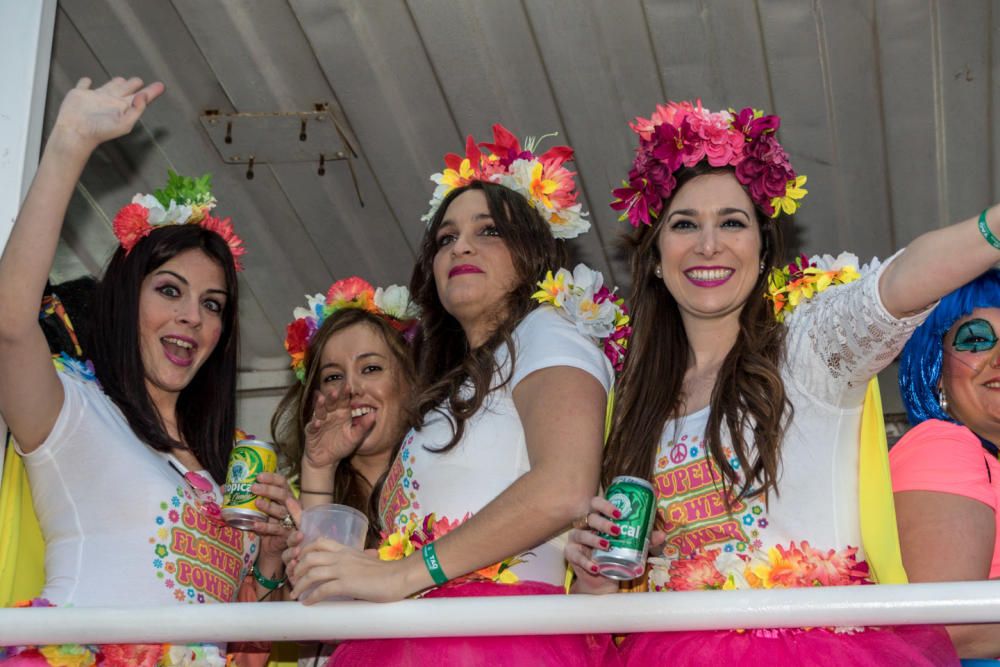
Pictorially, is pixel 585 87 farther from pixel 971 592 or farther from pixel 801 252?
pixel 971 592

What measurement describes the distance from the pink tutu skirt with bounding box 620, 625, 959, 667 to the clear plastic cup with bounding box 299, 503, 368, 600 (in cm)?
65

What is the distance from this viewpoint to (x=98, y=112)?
2.63 m

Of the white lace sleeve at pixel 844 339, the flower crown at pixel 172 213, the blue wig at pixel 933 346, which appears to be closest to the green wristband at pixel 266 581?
the flower crown at pixel 172 213

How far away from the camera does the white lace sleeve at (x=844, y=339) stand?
2.29m

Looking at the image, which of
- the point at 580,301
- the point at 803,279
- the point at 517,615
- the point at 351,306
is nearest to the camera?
the point at 517,615

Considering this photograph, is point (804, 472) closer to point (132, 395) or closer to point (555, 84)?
point (555, 84)

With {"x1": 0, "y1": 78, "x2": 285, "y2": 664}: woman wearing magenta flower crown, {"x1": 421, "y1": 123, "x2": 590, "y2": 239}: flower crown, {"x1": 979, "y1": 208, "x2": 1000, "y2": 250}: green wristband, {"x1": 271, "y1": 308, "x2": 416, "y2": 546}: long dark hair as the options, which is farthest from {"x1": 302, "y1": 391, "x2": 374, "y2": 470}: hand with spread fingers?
{"x1": 979, "y1": 208, "x2": 1000, "y2": 250}: green wristband

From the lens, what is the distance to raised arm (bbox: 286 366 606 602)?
7.62 feet

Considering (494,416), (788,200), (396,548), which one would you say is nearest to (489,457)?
(494,416)

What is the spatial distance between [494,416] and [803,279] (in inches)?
Result: 30.3

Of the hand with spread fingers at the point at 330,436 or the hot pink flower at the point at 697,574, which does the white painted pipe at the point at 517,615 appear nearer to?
the hot pink flower at the point at 697,574

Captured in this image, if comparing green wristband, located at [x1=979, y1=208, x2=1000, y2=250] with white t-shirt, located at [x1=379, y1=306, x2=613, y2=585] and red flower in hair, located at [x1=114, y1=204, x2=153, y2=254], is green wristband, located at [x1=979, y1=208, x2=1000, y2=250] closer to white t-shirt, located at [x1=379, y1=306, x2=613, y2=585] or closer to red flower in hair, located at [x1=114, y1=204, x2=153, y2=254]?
white t-shirt, located at [x1=379, y1=306, x2=613, y2=585]

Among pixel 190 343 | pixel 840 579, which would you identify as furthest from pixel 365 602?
pixel 190 343

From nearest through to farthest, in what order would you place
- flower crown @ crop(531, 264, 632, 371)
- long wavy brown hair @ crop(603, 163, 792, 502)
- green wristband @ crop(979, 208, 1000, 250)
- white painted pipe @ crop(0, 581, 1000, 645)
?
1. white painted pipe @ crop(0, 581, 1000, 645)
2. green wristband @ crop(979, 208, 1000, 250)
3. long wavy brown hair @ crop(603, 163, 792, 502)
4. flower crown @ crop(531, 264, 632, 371)
